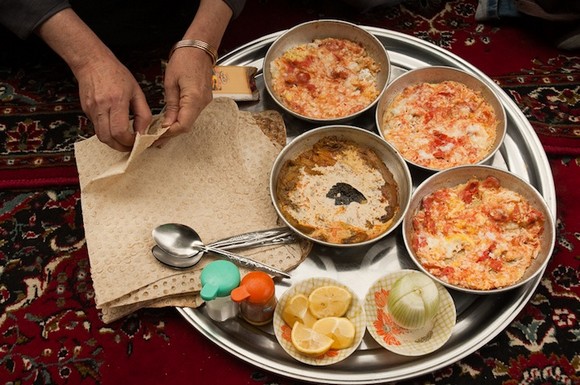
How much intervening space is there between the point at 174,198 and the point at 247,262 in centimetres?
36

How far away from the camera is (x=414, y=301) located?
1622mm

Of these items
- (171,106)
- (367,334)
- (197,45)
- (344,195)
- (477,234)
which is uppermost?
(197,45)

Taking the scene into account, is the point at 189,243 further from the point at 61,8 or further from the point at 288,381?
the point at 61,8

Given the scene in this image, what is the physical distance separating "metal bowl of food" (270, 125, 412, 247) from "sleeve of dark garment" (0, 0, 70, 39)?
0.87 meters

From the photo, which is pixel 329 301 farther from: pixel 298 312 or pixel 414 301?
pixel 414 301

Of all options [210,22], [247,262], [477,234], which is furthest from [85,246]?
[477,234]

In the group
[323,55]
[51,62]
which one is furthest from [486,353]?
[51,62]

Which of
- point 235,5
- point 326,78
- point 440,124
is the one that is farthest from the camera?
point 326,78

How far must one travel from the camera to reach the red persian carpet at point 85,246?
1.82 metres

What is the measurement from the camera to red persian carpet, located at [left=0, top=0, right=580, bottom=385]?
1.82 meters

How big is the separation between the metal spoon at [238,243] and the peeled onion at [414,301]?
0.39 m

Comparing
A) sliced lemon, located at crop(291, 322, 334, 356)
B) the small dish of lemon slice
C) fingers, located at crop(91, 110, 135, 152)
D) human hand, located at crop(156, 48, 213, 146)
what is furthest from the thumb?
sliced lemon, located at crop(291, 322, 334, 356)

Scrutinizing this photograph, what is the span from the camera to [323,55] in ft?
7.66

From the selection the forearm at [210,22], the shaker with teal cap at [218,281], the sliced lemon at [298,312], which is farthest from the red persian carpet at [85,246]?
the forearm at [210,22]
